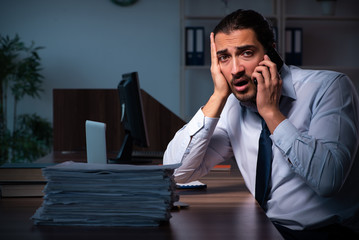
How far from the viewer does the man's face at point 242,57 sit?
149cm

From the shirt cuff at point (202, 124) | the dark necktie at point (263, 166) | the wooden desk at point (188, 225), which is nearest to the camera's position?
the wooden desk at point (188, 225)

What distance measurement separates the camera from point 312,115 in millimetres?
1444

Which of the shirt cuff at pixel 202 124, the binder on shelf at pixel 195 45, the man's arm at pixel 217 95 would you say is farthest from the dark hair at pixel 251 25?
the binder on shelf at pixel 195 45

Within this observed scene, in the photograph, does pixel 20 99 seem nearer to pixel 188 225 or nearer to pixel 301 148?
pixel 301 148

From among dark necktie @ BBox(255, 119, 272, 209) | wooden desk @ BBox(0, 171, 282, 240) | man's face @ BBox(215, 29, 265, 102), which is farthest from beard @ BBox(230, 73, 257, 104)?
wooden desk @ BBox(0, 171, 282, 240)

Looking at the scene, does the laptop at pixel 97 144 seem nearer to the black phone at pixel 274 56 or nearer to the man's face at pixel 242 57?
the man's face at pixel 242 57

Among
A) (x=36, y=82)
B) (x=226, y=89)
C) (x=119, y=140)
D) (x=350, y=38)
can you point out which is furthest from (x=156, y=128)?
(x=350, y=38)

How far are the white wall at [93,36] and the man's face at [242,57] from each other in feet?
9.39

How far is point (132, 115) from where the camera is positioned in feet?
7.18

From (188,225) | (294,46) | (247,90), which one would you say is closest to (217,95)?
(247,90)

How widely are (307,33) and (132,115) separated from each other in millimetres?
2718

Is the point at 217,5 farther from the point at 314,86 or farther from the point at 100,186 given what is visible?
the point at 100,186

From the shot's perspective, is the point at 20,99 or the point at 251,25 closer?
the point at 251,25

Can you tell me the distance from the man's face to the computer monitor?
2.30ft
